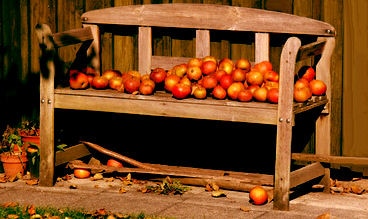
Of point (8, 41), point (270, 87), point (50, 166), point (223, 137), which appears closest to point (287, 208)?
point (270, 87)

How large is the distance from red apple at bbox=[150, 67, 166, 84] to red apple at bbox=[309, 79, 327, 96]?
4.23 ft

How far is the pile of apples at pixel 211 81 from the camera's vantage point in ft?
25.8

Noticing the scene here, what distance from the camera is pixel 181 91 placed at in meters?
7.96

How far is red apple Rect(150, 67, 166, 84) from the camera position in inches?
328

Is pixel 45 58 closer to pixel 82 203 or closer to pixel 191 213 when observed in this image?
pixel 82 203

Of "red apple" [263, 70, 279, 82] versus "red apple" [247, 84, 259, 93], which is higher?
"red apple" [263, 70, 279, 82]

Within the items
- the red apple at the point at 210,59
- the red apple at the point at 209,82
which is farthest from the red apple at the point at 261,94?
the red apple at the point at 210,59

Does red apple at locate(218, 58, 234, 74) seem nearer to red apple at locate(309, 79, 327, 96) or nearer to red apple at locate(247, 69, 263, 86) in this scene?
red apple at locate(247, 69, 263, 86)

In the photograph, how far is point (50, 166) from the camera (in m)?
8.48

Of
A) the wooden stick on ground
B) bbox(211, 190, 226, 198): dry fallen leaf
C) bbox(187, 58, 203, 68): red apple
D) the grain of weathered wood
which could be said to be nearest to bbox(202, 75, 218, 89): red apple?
bbox(187, 58, 203, 68): red apple

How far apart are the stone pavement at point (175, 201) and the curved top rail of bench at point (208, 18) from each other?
1441mm

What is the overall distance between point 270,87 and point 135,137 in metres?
1.95

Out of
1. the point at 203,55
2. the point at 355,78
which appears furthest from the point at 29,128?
the point at 355,78

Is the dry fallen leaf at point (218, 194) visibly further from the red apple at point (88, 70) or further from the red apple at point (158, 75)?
the red apple at point (88, 70)
